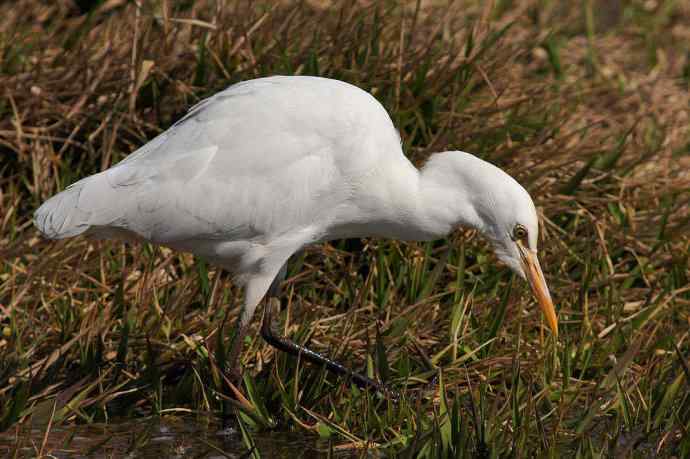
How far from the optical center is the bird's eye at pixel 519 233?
13.3ft

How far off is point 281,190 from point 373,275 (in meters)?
0.83

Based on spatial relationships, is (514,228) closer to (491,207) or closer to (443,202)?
(491,207)

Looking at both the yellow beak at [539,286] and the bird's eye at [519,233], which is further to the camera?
the yellow beak at [539,286]

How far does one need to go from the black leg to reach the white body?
25cm

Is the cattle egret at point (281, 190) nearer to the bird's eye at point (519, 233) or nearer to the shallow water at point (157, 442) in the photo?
the bird's eye at point (519, 233)

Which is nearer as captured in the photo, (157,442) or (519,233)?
(157,442)

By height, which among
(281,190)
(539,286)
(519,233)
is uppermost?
(281,190)

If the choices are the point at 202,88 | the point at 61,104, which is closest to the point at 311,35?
the point at 202,88

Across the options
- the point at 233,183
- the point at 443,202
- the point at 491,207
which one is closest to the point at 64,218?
the point at 233,183

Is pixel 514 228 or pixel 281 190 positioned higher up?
pixel 281 190

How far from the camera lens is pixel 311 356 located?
13.9 feet

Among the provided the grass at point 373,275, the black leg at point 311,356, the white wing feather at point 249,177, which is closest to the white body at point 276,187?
the white wing feather at point 249,177

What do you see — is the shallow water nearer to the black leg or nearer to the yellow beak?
the black leg

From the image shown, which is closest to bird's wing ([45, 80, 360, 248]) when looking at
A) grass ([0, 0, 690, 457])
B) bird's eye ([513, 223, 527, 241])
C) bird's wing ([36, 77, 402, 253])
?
bird's wing ([36, 77, 402, 253])
